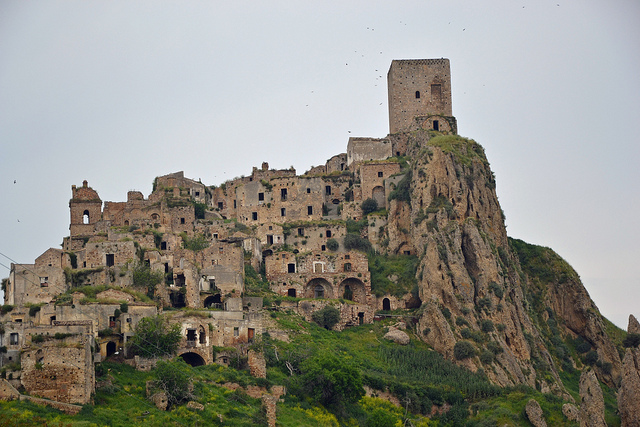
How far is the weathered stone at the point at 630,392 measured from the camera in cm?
6456

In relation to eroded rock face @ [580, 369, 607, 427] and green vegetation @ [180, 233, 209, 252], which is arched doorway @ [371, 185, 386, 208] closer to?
green vegetation @ [180, 233, 209, 252]

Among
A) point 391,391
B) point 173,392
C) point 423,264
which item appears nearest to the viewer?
point 173,392

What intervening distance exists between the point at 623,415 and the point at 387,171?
4129cm

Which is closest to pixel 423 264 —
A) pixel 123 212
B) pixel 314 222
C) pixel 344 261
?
pixel 344 261

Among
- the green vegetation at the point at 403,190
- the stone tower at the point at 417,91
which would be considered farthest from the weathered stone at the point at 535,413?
the stone tower at the point at 417,91

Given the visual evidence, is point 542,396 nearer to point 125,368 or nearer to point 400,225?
point 400,225

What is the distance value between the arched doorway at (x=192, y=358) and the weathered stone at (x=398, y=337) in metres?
19.4

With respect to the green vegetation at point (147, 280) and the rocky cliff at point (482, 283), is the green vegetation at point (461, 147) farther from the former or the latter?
the green vegetation at point (147, 280)

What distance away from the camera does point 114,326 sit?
221ft

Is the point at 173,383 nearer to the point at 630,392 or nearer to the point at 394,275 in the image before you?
the point at 630,392

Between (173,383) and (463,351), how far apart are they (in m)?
28.4

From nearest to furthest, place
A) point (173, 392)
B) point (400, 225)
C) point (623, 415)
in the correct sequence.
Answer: point (173, 392), point (623, 415), point (400, 225)

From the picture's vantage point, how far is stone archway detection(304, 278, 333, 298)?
88.0 m

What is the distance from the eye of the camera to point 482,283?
88312 millimetres
